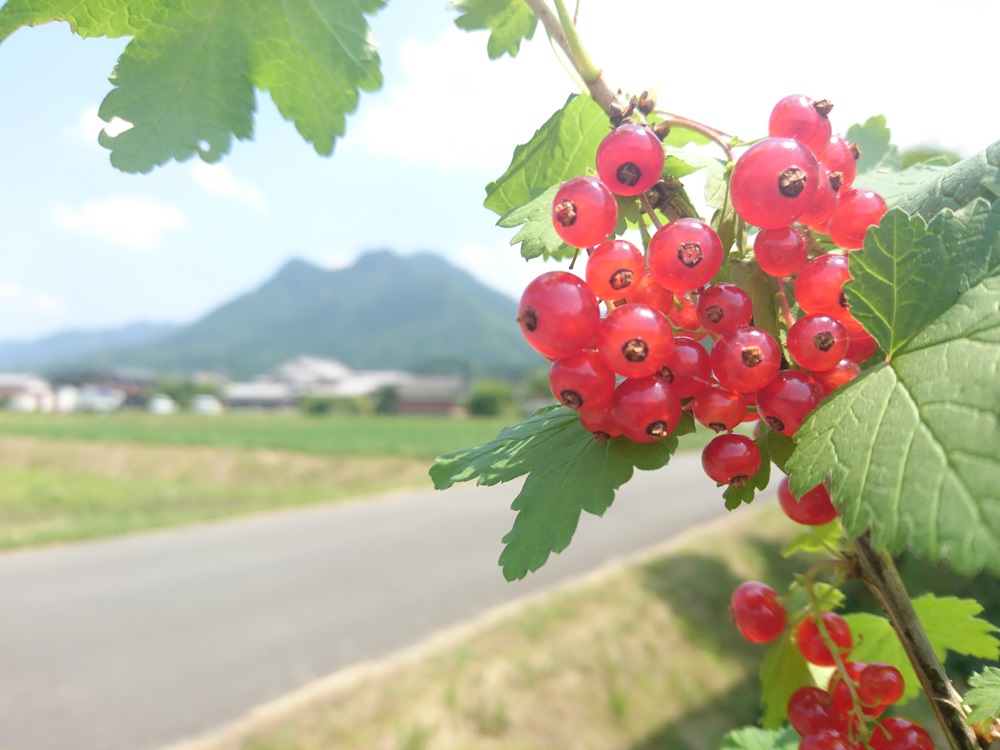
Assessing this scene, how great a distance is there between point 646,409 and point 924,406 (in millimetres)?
231

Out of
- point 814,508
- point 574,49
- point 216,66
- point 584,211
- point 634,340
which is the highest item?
point 216,66

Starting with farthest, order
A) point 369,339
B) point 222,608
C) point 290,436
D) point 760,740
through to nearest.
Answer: point 369,339 < point 290,436 < point 222,608 < point 760,740

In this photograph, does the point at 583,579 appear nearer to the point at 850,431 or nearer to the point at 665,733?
the point at 665,733

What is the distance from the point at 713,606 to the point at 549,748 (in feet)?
13.4

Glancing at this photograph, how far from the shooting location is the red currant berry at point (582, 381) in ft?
2.19

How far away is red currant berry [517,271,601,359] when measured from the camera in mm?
664

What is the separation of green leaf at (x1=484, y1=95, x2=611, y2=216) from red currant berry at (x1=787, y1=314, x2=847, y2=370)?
13.5 inches

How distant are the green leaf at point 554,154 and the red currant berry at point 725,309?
0.87 ft

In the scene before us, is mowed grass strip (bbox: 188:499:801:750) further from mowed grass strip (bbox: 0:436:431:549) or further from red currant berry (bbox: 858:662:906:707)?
mowed grass strip (bbox: 0:436:431:549)

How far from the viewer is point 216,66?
3.06 feet

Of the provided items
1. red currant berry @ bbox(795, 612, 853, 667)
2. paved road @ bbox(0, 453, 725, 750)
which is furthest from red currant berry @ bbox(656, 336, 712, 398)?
paved road @ bbox(0, 453, 725, 750)

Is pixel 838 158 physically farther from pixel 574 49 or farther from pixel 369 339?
pixel 369 339

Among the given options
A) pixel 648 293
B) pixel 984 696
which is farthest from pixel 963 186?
pixel 984 696

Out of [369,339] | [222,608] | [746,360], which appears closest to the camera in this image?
[746,360]
